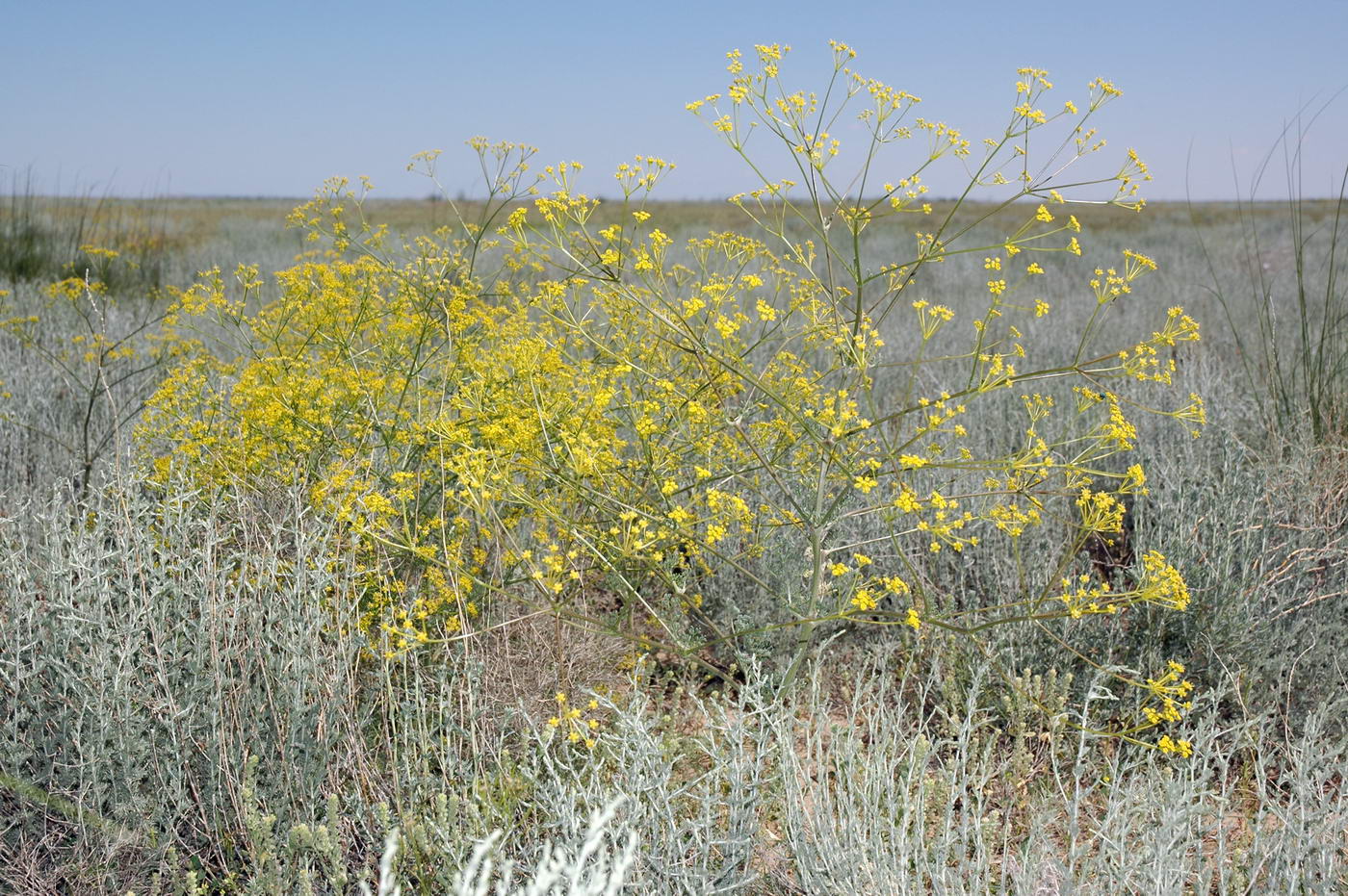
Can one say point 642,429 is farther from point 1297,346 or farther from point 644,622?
point 1297,346

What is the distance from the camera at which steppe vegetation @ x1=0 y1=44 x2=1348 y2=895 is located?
2.16m

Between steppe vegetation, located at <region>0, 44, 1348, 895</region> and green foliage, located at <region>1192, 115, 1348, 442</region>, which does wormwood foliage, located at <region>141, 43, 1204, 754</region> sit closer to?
steppe vegetation, located at <region>0, 44, 1348, 895</region>

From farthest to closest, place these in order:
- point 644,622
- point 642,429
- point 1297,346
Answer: point 1297,346, point 644,622, point 642,429

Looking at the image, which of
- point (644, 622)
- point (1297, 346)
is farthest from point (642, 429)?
point (1297, 346)

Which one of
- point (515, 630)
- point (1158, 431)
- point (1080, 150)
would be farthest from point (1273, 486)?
point (515, 630)

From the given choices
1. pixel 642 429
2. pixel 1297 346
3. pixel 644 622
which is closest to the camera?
pixel 642 429

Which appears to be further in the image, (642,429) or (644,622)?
(644,622)

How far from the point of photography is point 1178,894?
6.01ft

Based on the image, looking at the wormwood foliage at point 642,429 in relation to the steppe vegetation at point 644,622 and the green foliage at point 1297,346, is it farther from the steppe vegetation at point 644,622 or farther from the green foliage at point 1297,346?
the green foliage at point 1297,346

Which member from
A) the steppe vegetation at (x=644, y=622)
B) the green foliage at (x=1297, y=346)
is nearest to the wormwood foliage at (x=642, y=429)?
the steppe vegetation at (x=644, y=622)

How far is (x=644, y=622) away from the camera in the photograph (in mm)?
3545

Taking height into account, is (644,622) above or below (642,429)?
below

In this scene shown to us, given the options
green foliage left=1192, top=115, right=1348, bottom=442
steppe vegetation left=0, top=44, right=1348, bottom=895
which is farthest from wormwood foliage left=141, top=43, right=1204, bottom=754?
green foliage left=1192, top=115, right=1348, bottom=442

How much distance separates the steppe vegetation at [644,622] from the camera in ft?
7.10
